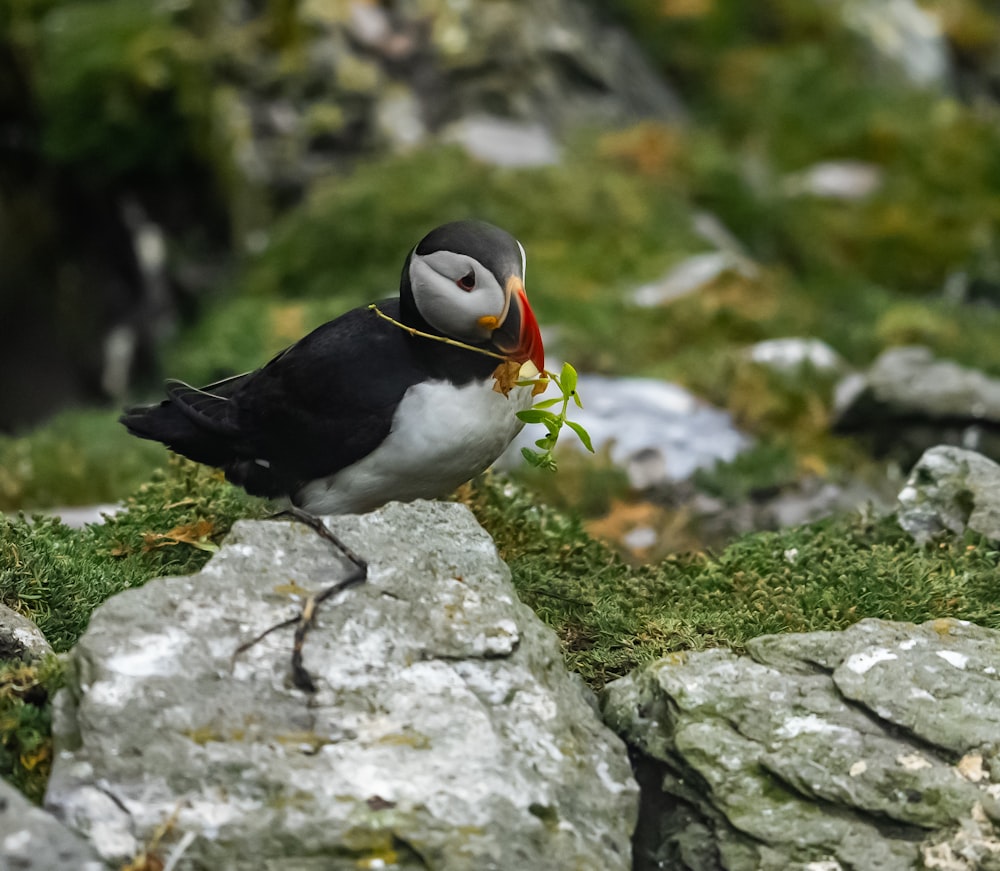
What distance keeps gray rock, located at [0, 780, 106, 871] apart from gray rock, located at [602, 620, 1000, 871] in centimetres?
147

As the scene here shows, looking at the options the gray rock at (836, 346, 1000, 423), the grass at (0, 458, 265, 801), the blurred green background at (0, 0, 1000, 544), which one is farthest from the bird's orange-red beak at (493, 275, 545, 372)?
the blurred green background at (0, 0, 1000, 544)

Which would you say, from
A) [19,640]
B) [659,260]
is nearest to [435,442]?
[19,640]

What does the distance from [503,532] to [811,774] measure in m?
2.10

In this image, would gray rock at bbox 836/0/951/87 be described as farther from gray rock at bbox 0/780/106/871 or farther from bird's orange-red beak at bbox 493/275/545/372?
gray rock at bbox 0/780/106/871

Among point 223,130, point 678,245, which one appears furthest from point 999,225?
point 223,130

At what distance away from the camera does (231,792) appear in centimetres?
330

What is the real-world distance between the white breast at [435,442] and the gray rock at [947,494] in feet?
6.23

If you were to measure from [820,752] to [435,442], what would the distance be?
1518 mm

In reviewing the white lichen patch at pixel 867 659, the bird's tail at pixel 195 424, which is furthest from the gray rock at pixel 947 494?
the bird's tail at pixel 195 424

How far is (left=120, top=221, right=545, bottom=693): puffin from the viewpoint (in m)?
4.30

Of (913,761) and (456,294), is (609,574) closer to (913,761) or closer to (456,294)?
(456,294)

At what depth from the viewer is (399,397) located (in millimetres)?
4426

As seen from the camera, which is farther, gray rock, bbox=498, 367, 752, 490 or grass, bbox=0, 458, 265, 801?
gray rock, bbox=498, 367, 752, 490

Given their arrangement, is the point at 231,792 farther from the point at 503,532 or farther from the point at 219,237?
the point at 219,237
